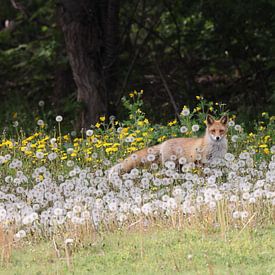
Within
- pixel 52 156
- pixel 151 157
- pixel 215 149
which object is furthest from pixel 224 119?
pixel 52 156

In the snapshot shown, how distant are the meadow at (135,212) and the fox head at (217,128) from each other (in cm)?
30

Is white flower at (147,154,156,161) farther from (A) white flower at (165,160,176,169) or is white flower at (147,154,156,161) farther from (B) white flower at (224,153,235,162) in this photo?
(B) white flower at (224,153,235,162)

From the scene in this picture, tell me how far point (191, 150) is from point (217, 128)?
1.57 ft

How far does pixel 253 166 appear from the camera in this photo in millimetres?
10031

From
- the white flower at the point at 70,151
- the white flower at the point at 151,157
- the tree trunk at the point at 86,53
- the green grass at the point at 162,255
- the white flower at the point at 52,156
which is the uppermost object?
the tree trunk at the point at 86,53

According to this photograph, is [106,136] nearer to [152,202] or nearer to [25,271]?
[152,202]

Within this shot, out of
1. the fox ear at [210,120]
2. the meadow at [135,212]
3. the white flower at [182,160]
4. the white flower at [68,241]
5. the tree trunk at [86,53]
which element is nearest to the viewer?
the meadow at [135,212]

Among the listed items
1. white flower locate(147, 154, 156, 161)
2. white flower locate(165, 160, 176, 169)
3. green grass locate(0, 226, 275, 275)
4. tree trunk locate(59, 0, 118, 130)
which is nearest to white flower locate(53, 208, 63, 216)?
green grass locate(0, 226, 275, 275)

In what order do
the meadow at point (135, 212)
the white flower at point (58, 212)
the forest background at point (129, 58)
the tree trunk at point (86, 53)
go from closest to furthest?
1. the meadow at point (135, 212)
2. the white flower at point (58, 212)
3. the tree trunk at point (86, 53)
4. the forest background at point (129, 58)

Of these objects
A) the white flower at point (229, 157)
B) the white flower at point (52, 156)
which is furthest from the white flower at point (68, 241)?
the white flower at point (52, 156)

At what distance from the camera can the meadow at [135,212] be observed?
7.04 m

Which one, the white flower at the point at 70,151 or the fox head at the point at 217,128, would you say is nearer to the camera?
the fox head at the point at 217,128

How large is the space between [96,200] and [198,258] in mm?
2021

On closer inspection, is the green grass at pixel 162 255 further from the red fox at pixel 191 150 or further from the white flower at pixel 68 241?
the red fox at pixel 191 150
